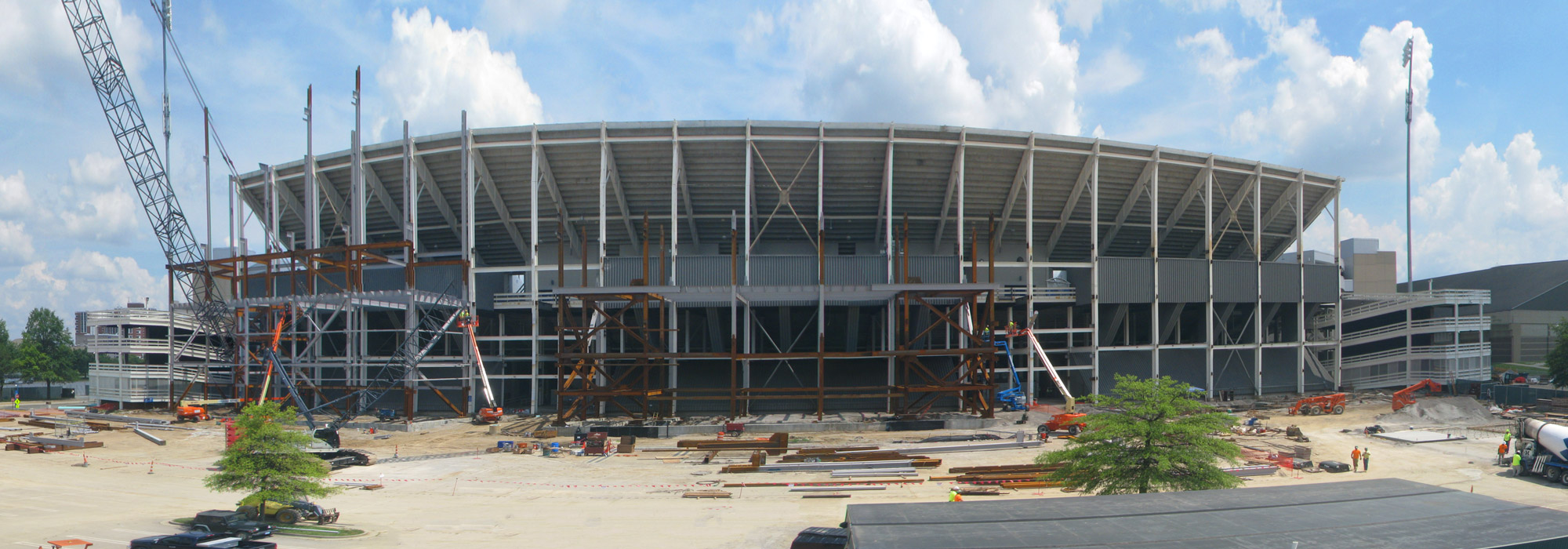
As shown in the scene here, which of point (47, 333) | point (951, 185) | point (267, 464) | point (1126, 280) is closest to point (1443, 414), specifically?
point (1126, 280)

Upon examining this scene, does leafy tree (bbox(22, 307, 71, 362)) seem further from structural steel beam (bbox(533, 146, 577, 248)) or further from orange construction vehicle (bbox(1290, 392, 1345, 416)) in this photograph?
orange construction vehicle (bbox(1290, 392, 1345, 416))

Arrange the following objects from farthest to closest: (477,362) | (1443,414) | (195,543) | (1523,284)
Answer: (1523,284), (477,362), (1443,414), (195,543)

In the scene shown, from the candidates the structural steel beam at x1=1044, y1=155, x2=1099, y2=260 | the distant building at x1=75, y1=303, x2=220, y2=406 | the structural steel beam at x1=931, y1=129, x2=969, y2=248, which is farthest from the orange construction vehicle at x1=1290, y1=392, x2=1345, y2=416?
the distant building at x1=75, y1=303, x2=220, y2=406

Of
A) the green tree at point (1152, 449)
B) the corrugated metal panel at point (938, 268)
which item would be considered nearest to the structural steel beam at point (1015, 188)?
the corrugated metal panel at point (938, 268)

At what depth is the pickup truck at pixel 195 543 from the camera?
49.2 ft

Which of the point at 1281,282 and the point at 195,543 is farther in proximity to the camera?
the point at 1281,282

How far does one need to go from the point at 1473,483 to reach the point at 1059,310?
85.6 feet

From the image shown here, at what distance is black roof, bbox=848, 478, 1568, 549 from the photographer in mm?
11578

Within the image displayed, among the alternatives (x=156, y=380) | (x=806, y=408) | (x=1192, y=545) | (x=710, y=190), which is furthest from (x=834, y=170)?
(x=156, y=380)

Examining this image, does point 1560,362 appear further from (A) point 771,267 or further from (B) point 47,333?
(B) point 47,333

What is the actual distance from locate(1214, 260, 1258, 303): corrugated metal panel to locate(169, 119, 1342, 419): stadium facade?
129 millimetres

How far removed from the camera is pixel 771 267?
138ft

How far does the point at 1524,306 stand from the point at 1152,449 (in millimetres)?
83629

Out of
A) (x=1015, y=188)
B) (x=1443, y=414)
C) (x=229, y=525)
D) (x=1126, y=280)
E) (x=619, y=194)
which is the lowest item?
(x=1443, y=414)
